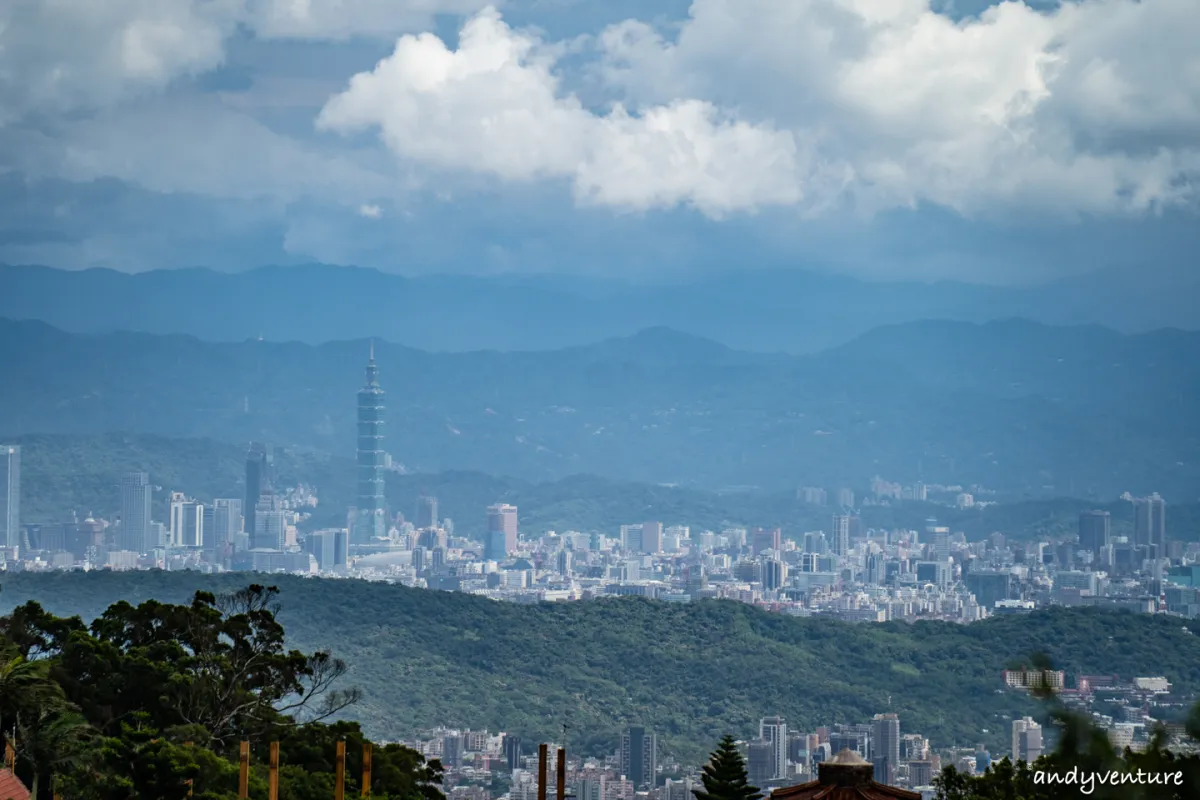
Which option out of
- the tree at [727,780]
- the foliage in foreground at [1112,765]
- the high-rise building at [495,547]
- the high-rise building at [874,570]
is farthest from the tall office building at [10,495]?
the foliage in foreground at [1112,765]

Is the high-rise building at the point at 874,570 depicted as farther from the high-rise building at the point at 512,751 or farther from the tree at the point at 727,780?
the tree at the point at 727,780

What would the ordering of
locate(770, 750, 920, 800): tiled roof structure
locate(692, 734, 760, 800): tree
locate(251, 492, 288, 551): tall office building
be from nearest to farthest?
locate(770, 750, 920, 800): tiled roof structure, locate(692, 734, 760, 800): tree, locate(251, 492, 288, 551): tall office building

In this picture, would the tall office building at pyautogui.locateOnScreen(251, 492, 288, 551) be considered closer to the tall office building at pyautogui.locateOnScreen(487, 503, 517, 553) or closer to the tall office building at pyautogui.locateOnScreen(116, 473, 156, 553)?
the tall office building at pyautogui.locateOnScreen(116, 473, 156, 553)

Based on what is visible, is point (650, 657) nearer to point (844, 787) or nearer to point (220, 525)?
point (844, 787)


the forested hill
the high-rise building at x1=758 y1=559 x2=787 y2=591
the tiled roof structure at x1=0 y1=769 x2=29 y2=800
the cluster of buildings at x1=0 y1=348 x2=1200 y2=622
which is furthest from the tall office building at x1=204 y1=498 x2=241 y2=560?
the tiled roof structure at x1=0 y1=769 x2=29 y2=800

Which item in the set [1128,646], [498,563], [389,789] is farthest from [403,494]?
[389,789]

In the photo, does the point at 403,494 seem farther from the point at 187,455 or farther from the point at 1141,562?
the point at 1141,562

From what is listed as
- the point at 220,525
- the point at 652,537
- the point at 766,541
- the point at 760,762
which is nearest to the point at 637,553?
the point at 652,537
